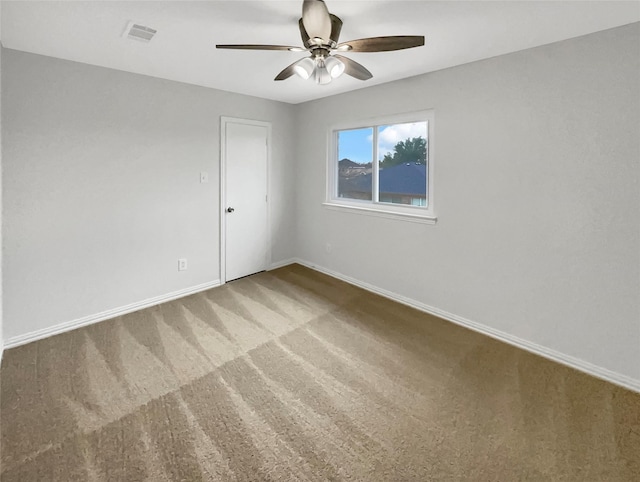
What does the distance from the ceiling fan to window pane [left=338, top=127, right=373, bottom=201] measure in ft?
5.95

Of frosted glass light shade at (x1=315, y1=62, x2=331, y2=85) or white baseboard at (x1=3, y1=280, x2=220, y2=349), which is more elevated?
frosted glass light shade at (x1=315, y1=62, x2=331, y2=85)

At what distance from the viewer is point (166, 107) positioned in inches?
139

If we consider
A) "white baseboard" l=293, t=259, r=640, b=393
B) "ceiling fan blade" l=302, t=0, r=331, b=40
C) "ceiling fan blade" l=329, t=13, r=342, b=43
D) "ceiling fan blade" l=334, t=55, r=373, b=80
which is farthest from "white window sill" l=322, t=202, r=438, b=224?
"ceiling fan blade" l=302, t=0, r=331, b=40

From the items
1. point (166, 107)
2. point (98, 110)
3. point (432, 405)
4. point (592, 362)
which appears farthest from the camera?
point (166, 107)

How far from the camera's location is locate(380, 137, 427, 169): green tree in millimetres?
3555

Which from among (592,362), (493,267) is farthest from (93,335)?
(592,362)

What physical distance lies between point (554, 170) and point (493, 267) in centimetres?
89

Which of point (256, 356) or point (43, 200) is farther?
point (43, 200)

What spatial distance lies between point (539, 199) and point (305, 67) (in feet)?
6.53

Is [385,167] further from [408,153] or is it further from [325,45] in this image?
[325,45]

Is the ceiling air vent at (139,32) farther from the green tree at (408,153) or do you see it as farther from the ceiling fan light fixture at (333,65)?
the green tree at (408,153)

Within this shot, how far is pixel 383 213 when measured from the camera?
152 inches

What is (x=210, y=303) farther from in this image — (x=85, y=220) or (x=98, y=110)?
(x=98, y=110)

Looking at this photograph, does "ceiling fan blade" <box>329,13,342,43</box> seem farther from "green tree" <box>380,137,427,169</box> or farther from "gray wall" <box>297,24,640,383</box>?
"green tree" <box>380,137,427,169</box>
